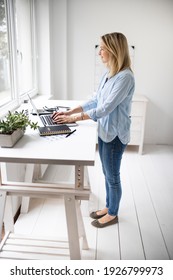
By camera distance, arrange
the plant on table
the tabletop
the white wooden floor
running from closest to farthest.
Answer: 1. the tabletop
2. the plant on table
3. the white wooden floor

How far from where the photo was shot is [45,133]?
1478 millimetres

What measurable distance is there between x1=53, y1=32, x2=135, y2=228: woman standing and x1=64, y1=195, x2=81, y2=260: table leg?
53cm

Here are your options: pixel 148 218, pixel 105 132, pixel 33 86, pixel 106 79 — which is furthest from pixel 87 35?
pixel 148 218

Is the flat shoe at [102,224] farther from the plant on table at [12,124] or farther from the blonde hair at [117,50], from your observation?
the blonde hair at [117,50]

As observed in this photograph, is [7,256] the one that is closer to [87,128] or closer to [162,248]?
[87,128]

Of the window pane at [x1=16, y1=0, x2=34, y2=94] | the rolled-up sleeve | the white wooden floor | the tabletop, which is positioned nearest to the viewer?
the tabletop

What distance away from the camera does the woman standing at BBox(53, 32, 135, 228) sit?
5.14 ft

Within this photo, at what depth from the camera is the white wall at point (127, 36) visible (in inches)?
131

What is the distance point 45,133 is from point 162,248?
119cm

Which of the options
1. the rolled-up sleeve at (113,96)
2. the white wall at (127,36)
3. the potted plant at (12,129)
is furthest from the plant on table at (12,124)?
the white wall at (127,36)

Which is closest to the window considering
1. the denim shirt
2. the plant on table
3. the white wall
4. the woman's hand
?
the white wall

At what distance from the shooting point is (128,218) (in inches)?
84.3

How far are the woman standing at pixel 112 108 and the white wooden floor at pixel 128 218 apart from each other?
32cm

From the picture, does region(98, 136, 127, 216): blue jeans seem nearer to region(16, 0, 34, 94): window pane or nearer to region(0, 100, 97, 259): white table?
region(0, 100, 97, 259): white table
